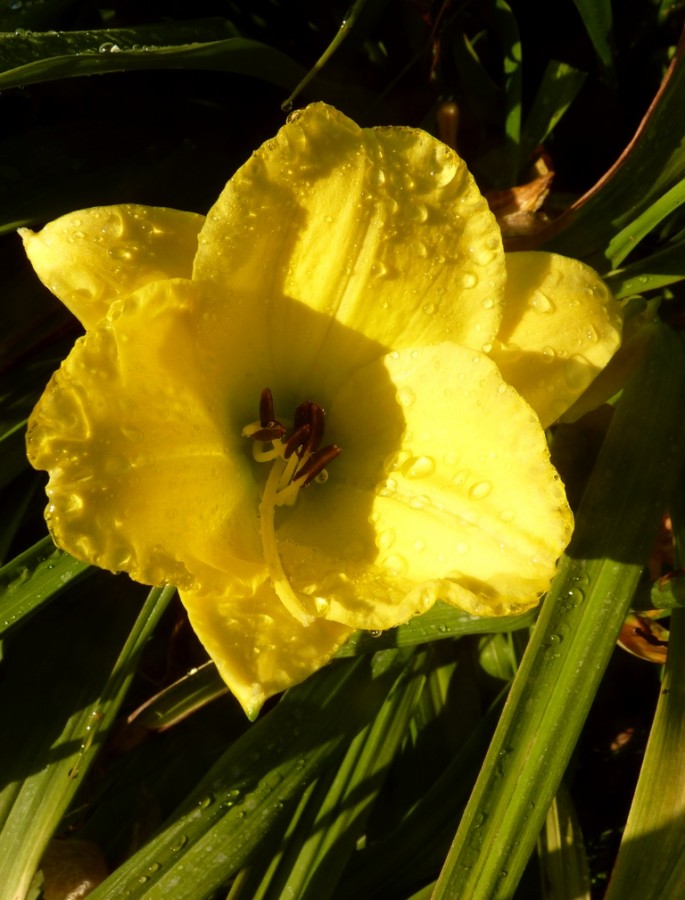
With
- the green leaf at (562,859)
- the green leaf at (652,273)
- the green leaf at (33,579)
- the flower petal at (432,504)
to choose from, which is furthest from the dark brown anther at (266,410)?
the green leaf at (562,859)

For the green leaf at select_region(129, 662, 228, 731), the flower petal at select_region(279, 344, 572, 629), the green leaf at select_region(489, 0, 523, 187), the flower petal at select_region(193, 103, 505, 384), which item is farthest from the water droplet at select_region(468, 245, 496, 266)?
the green leaf at select_region(129, 662, 228, 731)

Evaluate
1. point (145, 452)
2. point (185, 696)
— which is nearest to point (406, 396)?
point (145, 452)

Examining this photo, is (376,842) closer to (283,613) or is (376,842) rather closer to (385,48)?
(283,613)

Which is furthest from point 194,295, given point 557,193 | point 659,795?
point 659,795

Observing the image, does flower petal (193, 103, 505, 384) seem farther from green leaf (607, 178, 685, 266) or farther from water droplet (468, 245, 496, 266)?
green leaf (607, 178, 685, 266)

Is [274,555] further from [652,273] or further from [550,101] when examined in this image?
[550,101]

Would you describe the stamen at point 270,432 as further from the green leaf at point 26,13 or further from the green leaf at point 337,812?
the green leaf at point 26,13
